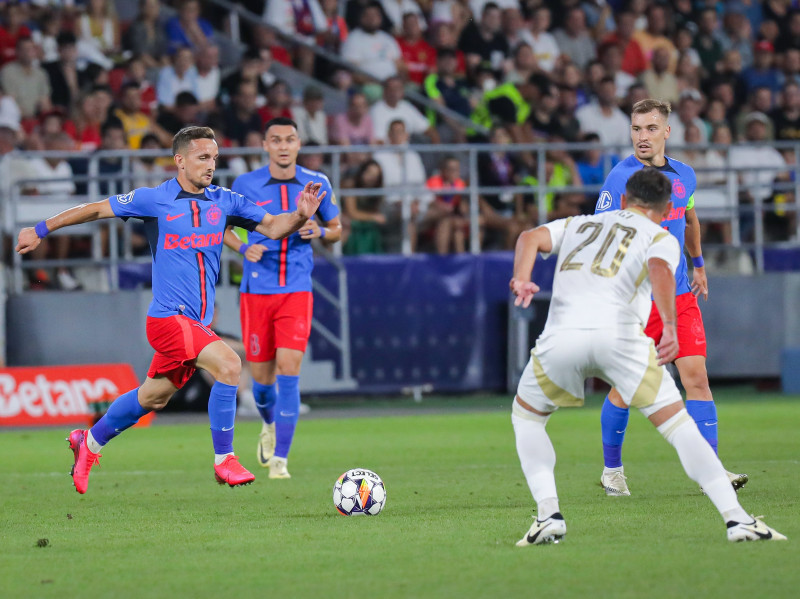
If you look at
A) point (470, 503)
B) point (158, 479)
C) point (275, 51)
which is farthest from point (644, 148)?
point (275, 51)

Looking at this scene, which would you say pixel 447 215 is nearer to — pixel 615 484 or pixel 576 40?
pixel 576 40

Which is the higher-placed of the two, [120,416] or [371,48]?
[371,48]

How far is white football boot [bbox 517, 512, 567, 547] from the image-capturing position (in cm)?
612

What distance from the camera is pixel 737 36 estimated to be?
22.3 meters

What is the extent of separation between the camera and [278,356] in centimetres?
1025

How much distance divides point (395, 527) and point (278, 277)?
364 cm

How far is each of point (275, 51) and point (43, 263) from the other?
5.39m

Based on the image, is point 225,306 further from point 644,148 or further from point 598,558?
point 598,558

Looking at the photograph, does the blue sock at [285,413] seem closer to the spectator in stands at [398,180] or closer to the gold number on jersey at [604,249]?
the gold number on jersey at [604,249]

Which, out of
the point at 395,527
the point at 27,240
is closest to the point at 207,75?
the point at 27,240

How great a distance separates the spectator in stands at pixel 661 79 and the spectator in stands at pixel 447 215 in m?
4.30

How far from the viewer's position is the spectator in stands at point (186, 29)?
61.0ft

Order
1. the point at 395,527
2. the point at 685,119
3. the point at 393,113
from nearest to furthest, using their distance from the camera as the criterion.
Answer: the point at 395,527 < the point at 393,113 < the point at 685,119

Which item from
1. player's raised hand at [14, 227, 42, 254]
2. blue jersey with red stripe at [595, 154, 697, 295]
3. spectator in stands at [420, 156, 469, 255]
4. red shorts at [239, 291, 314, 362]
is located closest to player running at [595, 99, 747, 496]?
blue jersey with red stripe at [595, 154, 697, 295]
